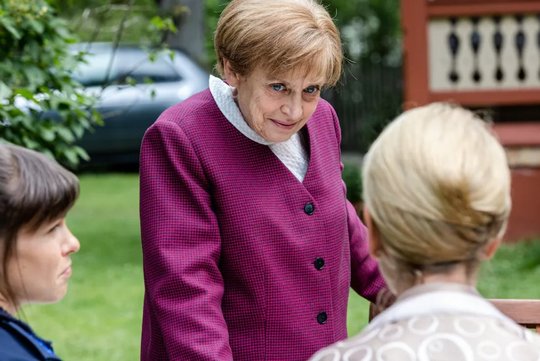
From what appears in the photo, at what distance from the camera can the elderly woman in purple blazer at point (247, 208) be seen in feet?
9.40

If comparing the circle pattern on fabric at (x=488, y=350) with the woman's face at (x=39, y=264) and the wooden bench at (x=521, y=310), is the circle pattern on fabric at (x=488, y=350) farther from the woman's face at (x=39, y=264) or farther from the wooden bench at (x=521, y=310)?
the wooden bench at (x=521, y=310)

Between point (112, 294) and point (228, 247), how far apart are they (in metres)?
5.60

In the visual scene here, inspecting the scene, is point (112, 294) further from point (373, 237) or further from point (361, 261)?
point (373, 237)

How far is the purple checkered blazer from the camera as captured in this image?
9.47 ft

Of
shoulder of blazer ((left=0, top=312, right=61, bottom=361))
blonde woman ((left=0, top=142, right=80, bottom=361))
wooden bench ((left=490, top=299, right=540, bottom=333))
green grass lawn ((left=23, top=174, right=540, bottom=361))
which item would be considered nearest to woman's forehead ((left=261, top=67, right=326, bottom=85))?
blonde woman ((left=0, top=142, right=80, bottom=361))

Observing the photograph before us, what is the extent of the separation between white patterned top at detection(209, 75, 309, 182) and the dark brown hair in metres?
0.72

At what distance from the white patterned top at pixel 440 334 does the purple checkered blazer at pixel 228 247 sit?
951 millimetres

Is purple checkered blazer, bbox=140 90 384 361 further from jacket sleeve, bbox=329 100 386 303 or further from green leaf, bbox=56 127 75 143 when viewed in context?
green leaf, bbox=56 127 75 143

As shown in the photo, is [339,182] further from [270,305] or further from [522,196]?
[522,196]

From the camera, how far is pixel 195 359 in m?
2.83

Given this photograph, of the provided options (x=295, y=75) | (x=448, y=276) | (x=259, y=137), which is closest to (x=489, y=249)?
(x=448, y=276)

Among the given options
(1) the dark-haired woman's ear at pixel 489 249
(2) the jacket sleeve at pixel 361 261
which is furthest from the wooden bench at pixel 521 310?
(1) the dark-haired woman's ear at pixel 489 249

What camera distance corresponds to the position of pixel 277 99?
2.90 metres

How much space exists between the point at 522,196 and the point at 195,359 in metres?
6.91
